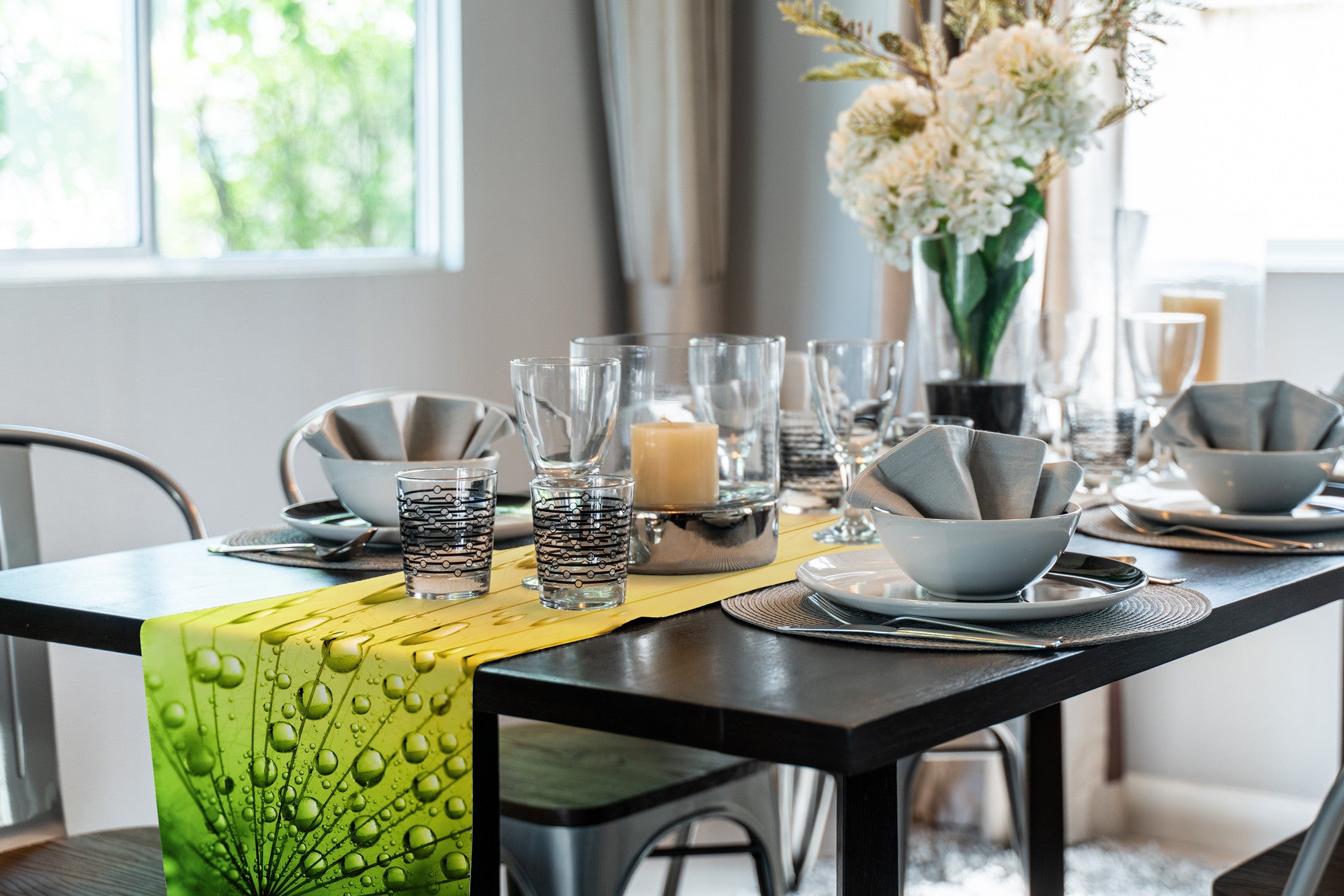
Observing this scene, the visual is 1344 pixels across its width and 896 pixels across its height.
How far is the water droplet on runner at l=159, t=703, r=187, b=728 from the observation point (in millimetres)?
1119

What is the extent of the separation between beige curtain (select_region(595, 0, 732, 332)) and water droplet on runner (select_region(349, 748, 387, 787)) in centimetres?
214

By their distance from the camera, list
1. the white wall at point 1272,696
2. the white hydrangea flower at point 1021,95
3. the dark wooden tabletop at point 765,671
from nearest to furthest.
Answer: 1. the dark wooden tabletop at point 765,671
2. the white hydrangea flower at point 1021,95
3. the white wall at point 1272,696

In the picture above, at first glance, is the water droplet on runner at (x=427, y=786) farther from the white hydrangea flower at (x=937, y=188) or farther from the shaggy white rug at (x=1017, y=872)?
the shaggy white rug at (x=1017, y=872)

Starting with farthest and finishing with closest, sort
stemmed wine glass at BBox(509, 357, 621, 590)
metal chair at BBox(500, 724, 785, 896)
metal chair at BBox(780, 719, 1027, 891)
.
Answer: metal chair at BBox(780, 719, 1027, 891) < metal chair at BBox(500, 724, 785, 896) < stemmed wine glass at BBox(509, 357, 621, 590)

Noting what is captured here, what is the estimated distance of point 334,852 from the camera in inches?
41.3

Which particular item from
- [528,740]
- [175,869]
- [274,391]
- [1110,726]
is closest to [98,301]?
[274,391]

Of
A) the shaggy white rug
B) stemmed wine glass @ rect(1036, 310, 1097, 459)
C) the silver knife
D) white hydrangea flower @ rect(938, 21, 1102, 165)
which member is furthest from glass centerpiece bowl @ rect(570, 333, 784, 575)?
the shaggy white rug

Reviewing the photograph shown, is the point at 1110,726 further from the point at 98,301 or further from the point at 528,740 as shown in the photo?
the point at 98,301

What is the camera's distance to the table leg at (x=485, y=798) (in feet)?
3.28

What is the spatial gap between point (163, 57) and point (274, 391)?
0.56m

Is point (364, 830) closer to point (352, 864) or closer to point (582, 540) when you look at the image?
point (352, 864)

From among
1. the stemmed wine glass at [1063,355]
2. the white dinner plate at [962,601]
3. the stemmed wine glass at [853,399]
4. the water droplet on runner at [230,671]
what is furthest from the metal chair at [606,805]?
the stemmed wine glass at [1063,355]

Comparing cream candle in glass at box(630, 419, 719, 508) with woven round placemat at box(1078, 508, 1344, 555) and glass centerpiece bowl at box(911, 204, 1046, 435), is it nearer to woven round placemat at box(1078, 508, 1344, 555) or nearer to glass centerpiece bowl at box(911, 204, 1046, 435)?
woven round placemat at box(1078, 508, 1344, 555)

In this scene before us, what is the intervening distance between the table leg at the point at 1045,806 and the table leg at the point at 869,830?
946mm
